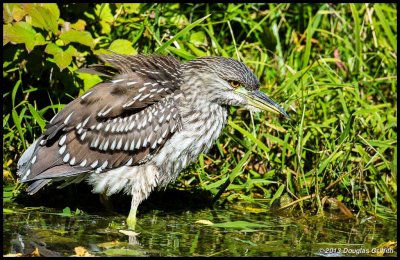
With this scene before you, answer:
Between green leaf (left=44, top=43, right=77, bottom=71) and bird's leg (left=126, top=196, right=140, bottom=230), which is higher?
green leaf (left=44, top=43, right=77, bottom=71)

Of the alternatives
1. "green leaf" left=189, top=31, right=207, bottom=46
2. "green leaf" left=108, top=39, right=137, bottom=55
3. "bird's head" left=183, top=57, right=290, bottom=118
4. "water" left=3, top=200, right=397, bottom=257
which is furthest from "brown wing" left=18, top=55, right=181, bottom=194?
"green leaf" left=189, top=31, right=207, bottom=46

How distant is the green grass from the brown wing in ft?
1.92

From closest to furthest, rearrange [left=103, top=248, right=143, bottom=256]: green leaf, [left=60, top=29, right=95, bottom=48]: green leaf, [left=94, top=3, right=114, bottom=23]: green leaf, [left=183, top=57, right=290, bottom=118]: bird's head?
1. [left=103, top=248, right=143, bottom=256]: green leaf
2. [left=183, top=57, right=290, bottom=118]: bird's head
3. [left=60, top=29, right=95, bottom=48]: green leaf
4. [left=94, top=3, right=114, bottom=23]: green leaf

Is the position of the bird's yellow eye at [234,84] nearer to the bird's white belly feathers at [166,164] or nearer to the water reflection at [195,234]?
the bird's white belly feathers at [166,164]

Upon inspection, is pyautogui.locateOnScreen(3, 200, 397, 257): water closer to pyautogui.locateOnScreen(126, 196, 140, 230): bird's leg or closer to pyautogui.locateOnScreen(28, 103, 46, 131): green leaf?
pyautogui.locateOnScreen(126, 196, 140, 230): bird's leg

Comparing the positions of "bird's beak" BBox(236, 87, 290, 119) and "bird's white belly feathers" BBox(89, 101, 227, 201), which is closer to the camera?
"bird's white belly feathers" BBox(89, 101, 227, 201)

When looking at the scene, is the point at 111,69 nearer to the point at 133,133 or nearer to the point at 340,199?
the point at 133,133

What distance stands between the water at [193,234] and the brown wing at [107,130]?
1.35 ft

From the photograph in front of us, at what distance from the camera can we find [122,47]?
25.0ft

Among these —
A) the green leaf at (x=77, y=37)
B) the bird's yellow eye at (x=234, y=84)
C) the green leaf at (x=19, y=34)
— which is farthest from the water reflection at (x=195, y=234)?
the green leaf at (x=77, y=37)

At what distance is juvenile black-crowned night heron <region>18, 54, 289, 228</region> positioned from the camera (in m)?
6.62

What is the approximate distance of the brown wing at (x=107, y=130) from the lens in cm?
660

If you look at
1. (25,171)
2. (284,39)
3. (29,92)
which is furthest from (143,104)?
(284,39)

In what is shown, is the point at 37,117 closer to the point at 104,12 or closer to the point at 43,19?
the point at 43,19
